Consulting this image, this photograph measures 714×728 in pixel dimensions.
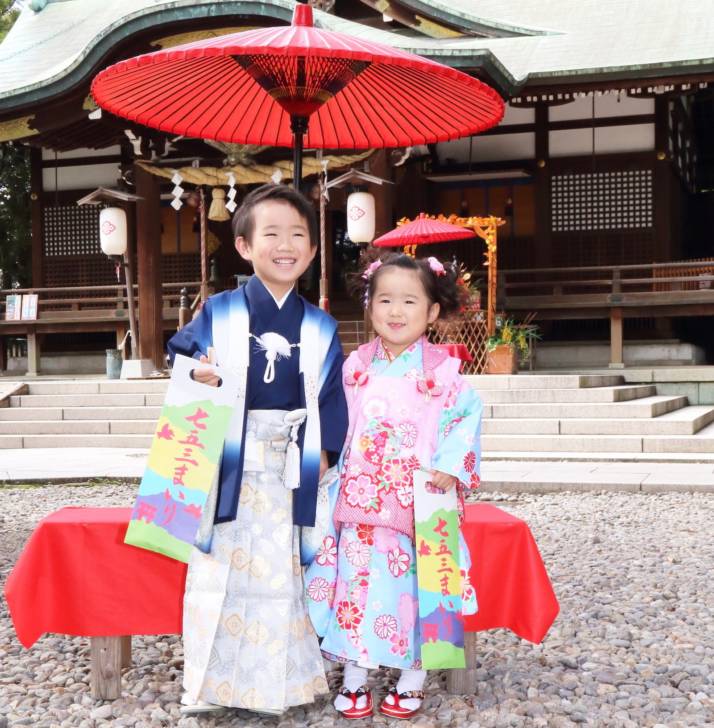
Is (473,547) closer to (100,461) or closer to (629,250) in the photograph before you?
(100,461)

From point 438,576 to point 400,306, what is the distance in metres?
0.87

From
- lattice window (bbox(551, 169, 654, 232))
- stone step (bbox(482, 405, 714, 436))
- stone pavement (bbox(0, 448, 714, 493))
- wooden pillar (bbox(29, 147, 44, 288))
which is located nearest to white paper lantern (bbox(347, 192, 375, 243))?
lattice window (bbox(551, 169, 654, 232))

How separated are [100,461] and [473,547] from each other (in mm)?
7028

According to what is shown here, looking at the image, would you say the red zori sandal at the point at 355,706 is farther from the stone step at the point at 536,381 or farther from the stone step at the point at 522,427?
the stone step at the point at 536,381

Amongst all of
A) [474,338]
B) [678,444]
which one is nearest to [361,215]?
[474,338]

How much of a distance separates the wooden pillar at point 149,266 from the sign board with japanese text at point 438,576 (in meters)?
11.0

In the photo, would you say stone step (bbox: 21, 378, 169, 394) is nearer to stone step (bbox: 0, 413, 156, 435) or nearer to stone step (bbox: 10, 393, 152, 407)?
stone step (bbox: 10, 393, 152, 407)

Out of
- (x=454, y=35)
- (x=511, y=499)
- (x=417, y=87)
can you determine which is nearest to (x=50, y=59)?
(x=454, y=35)

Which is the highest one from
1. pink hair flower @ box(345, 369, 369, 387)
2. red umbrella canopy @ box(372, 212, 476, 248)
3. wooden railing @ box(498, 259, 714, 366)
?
red umbrella canopy @ box(372, 212, 476, 248)

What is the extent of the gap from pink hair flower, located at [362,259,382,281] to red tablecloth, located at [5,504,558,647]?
896mm

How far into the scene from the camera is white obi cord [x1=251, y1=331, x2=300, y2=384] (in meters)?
2.87

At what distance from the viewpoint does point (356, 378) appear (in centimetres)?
309

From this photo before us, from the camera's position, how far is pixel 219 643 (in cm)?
280

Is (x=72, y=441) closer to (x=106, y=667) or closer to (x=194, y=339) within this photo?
(x=106, y=667)
